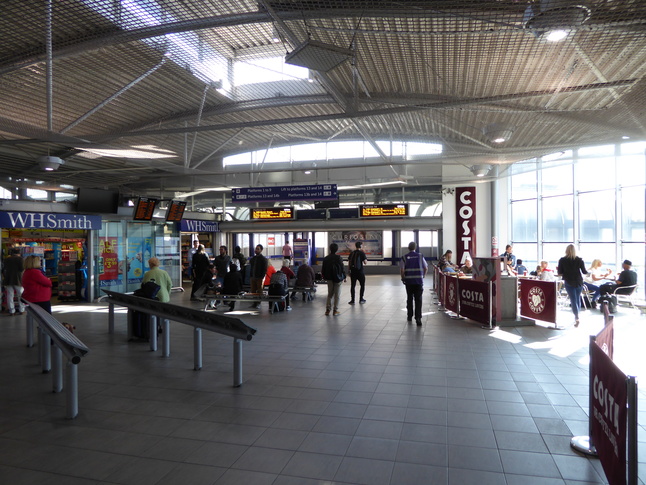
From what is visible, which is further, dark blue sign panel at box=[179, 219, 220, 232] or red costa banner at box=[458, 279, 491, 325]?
dark blue sign panel at box=[179, 219, 220, 232]

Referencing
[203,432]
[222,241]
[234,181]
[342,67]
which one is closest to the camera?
[203,432]

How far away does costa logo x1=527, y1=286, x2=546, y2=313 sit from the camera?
8.27 meters

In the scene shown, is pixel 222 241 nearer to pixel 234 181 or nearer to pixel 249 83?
pixel 234 181

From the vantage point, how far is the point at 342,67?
27.7 feet

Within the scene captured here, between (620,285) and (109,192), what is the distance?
45.2 ft

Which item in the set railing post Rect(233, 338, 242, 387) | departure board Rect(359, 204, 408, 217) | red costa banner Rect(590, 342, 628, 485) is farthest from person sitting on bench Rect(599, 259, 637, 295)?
railing post Rect(233, 338, 242, 387)

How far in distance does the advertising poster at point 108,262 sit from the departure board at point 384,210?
8.93 m

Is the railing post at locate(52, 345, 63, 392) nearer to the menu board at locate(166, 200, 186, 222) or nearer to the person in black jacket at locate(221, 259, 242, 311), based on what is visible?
the person in black jacket at locate(221, 259, 242, 311)

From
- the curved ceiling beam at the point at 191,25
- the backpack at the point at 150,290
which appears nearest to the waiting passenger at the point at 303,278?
the backpack at the point at 150,290

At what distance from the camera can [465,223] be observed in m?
14.2

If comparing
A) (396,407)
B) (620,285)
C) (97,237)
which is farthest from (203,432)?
(97,237)

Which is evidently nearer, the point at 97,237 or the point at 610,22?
the point at 610,22

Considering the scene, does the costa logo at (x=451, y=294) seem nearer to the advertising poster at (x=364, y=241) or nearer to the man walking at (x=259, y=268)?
the man walking at (x=259, y=268)

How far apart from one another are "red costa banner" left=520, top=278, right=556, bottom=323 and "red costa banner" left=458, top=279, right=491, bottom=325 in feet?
3.32
